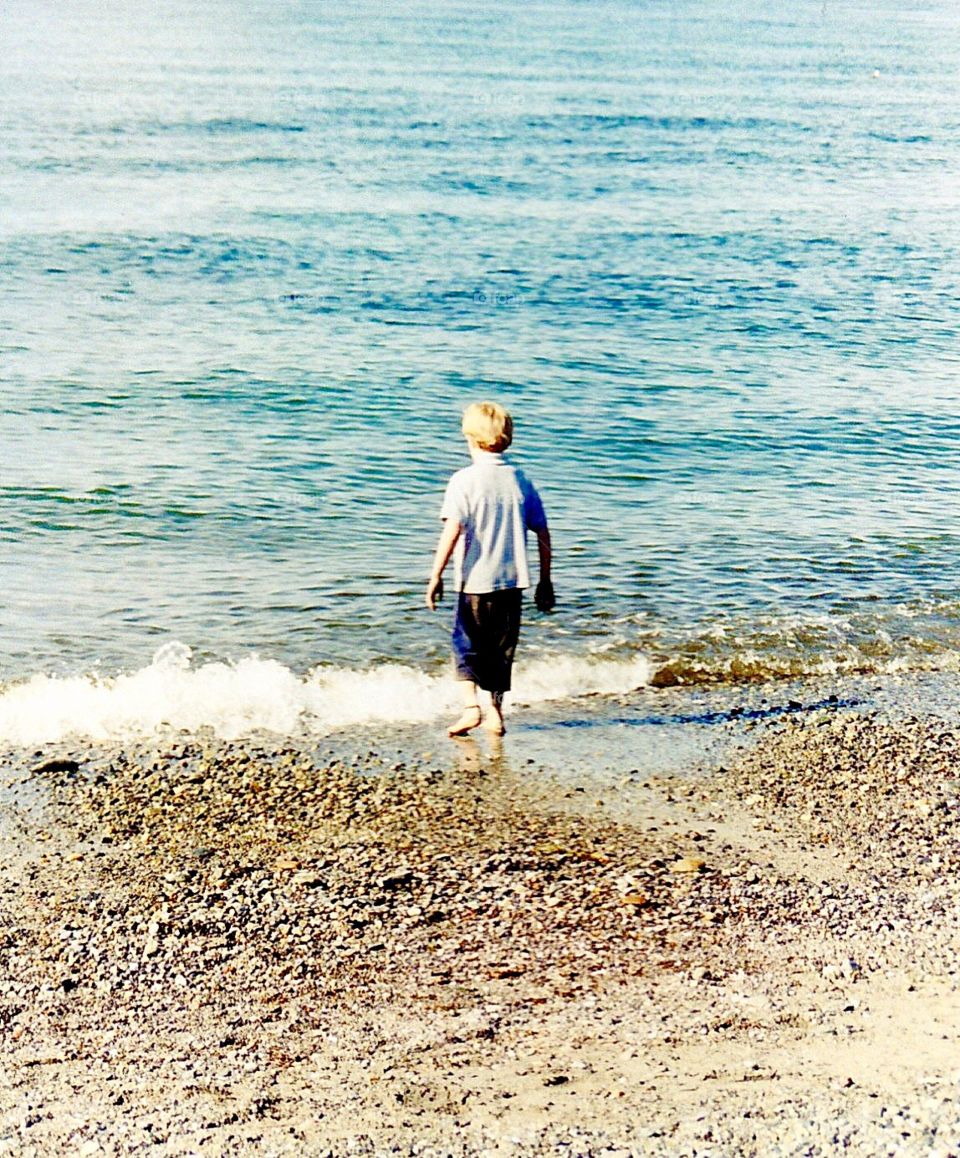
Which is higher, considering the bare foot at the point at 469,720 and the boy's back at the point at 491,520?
Answer: the boy's back at the point at 491,520

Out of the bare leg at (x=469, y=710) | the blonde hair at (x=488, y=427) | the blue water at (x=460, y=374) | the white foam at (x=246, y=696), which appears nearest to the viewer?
the blonde hair at (x=488, y=427)

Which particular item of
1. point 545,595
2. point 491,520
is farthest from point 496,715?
point 491,520

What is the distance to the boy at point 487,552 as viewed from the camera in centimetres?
856

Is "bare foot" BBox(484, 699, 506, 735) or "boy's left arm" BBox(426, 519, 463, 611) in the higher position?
"boy's left arm" BBox(426, 519, 463, 611)

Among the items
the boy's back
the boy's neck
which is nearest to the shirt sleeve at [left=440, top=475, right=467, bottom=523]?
the boy's back

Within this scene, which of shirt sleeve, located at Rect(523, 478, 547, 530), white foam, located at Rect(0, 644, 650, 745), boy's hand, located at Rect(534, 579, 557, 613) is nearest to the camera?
shirt sleeve, located at Rect(523, 478, 547, 530)

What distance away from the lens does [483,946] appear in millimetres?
6445

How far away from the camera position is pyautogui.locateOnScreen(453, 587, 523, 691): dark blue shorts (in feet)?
29.2

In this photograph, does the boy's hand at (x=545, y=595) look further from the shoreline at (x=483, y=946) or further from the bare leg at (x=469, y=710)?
the shoreline at (x=483, y=946)

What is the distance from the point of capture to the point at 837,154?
49.7 meters

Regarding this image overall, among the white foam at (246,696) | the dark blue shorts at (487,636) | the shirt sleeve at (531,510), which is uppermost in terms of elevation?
the shirt sleeve at (531,510)

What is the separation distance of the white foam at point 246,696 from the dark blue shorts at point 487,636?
780 mm

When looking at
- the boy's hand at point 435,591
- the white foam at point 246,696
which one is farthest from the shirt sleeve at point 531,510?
the white foam at point 246,696

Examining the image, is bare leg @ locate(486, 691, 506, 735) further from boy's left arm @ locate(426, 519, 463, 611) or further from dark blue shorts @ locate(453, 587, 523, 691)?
boy's left arm @ locate(426, 519, 463, 611)
